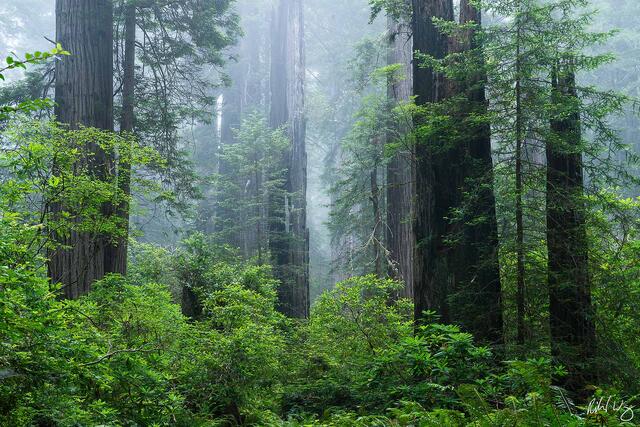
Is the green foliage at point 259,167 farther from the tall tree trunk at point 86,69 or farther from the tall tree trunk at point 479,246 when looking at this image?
the tall tree trunk at point 479,246

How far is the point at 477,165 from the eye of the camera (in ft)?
21.0

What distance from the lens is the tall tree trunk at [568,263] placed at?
534 cm

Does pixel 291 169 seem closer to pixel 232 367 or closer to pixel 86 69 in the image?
pixel 86 69

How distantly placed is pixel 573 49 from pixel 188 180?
28.4 feet

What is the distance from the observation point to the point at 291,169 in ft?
58.8

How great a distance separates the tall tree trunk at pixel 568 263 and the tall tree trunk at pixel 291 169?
9096 mm

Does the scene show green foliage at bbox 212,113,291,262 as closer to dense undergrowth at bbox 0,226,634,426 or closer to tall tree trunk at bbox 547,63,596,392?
dense undergrowth at bbox 0,226,634,426

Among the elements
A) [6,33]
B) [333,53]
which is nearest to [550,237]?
[333,53]

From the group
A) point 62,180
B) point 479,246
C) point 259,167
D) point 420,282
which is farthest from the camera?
point 259,167

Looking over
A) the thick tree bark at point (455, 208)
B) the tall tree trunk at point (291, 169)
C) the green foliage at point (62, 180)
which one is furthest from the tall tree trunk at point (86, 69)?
the tall tree trunk at point (291, 169)

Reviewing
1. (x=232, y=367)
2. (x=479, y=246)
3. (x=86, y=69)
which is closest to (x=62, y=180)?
(x=232, y=367)

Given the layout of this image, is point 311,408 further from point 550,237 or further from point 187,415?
point 550,237

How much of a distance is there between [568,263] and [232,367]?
142 inches

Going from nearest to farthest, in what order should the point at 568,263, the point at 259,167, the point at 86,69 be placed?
the point at 568,263, the point at 86,69, the point at 259,167
